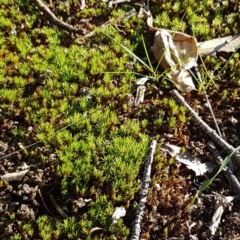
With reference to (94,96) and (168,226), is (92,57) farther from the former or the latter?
(168,226)

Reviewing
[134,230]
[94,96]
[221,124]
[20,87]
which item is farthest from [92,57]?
[134,230]

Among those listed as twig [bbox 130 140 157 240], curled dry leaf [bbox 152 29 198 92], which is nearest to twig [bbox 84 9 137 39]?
curled dry leaf [bbox 152 29 198 92]

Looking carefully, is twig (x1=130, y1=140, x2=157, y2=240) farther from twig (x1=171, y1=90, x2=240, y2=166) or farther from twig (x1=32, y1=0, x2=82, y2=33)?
twig (x1=32, y1=0, x2=82, y2=33)

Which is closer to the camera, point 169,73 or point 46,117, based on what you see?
point 46,117

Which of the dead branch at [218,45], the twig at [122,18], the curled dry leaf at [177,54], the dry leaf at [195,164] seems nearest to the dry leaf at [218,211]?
the dry leaf at [195,164]

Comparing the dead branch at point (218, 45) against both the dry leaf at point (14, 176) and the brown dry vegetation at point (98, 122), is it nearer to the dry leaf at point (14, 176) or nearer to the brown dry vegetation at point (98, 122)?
the brown dry vegetation at point (98, 122)
